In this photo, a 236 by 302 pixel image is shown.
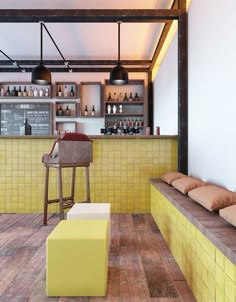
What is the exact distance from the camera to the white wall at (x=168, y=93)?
4727 mm

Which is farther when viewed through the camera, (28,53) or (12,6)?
(28,53)

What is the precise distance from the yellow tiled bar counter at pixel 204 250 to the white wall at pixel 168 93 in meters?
2.44

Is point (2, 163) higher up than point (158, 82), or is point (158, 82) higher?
point (158, 82)

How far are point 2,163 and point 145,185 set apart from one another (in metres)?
2.02

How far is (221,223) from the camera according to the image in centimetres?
168

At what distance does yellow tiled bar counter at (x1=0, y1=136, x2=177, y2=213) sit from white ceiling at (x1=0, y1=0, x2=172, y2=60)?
205cm

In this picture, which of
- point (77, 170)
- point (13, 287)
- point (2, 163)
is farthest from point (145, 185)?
point (13, 287)

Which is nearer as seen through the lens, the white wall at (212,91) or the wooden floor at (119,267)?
the wooden floor at (119,267)

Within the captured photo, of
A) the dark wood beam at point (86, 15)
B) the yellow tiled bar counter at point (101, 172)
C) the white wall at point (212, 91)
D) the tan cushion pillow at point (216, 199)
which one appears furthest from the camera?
the yellow tiled bar counter at point (101, 172)

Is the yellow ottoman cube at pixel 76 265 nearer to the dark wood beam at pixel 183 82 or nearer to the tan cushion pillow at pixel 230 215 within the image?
the tan cushion pillow at pixel 230 215

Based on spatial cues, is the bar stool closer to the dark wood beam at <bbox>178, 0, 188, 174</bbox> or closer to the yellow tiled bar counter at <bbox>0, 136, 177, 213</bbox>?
the yellow tiled bar counter at <bbox>0, 136, 177, 213</bbox>

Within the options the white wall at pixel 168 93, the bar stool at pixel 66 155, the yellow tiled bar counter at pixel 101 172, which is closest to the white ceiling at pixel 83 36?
the white wall at pixel 168 93

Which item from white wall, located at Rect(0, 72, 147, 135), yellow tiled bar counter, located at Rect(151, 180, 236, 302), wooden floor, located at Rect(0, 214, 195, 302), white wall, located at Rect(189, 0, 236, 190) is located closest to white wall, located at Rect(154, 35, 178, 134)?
white wall, located at Rect(189, 0, 236, 190)

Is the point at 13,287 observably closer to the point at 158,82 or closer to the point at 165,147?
the point at 165,147
